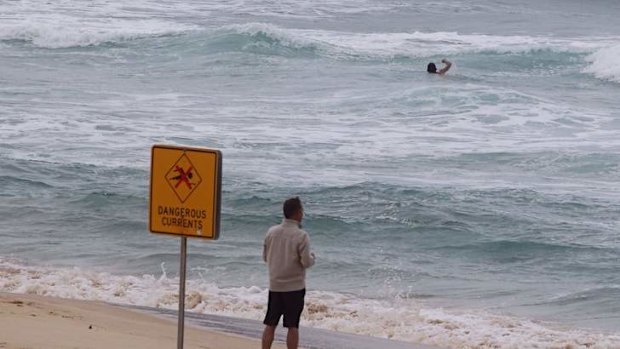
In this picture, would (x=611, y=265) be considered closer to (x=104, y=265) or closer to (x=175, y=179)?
(x=104, y=265)

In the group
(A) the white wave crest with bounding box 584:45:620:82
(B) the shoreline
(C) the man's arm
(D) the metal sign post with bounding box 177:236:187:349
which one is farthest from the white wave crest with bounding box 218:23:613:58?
(D) the metal sign post with bounding box 177:236:187:349

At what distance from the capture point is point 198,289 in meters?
14.3

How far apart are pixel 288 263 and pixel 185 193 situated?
6.36ft

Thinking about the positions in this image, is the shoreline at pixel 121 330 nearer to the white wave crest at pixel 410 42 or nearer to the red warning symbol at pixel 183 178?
the red warning symbol at pixel 183 178

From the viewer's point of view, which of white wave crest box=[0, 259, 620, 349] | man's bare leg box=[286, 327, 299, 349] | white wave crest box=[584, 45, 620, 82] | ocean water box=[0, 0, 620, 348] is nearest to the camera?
man's bare leg box=[286, 327, 299, 349]

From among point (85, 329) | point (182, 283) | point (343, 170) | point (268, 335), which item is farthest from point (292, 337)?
point (343, 170)

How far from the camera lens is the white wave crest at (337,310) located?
1235 centimetres

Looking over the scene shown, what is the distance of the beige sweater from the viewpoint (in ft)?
30.1

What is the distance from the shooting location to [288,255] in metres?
9.22

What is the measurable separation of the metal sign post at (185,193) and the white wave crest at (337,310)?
5.07m

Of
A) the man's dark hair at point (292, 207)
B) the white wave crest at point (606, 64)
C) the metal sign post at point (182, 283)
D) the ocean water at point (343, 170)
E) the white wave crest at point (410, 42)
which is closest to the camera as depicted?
the metal sign post at point (182, 283)

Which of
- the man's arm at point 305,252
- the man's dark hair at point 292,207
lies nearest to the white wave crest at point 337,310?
the man's arm at point 305,252

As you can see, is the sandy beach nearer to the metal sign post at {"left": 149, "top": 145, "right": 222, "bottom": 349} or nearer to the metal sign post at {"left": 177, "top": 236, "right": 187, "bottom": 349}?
the metal sign post at {"left": 177, "top": 236, "right": 187, "bottom": 349}

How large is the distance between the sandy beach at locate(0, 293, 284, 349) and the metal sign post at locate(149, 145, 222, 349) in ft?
6.97
